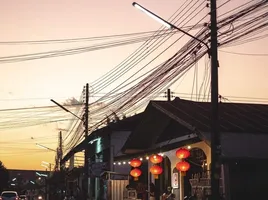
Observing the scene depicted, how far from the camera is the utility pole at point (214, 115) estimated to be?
14.3 m

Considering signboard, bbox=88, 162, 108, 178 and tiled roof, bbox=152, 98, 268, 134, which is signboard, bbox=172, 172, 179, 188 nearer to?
tiled roof, bbox=152, 98, 268, 134

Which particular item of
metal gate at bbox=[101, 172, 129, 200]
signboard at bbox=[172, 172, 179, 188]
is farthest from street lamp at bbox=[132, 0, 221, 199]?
metal gate at bbox=[101, 172, 129, 200]

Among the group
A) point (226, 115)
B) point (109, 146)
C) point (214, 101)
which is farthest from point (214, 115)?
point (109, 146)

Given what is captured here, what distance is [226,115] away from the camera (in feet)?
69.3

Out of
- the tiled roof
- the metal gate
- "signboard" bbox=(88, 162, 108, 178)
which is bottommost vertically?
the metal gate

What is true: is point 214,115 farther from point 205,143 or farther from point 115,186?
point 115,186

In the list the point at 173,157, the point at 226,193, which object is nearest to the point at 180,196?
the point at 173,157

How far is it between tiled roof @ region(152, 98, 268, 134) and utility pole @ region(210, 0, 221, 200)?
358cm

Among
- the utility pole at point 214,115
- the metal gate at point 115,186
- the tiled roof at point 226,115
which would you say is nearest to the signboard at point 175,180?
the tiled roof at point 226,115

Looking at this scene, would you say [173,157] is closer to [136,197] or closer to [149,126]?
[149,126]

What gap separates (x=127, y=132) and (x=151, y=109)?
49.0 feet

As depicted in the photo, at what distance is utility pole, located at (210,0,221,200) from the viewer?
561 inches

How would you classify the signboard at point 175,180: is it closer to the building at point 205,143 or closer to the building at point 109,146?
the building at point 205,143

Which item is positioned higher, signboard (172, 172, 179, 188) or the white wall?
the white wall
